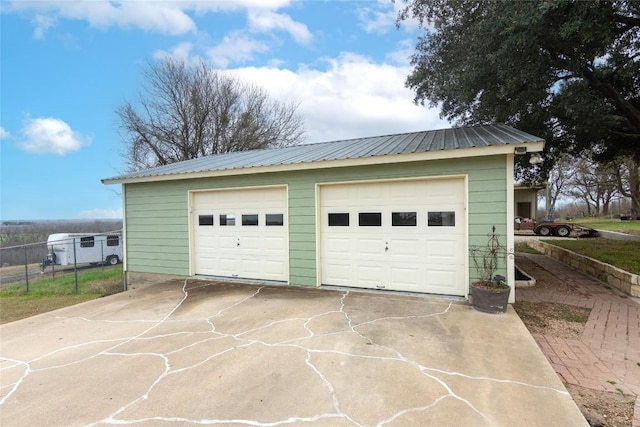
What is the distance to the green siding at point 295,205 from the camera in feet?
16.1

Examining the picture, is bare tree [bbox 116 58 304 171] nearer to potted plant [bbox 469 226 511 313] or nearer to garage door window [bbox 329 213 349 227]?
garage door window [bbox 329 213 349 227]

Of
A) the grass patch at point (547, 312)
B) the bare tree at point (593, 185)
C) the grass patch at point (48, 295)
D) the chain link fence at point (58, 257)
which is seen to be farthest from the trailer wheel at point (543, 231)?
the chain link fence at point (58, 257)

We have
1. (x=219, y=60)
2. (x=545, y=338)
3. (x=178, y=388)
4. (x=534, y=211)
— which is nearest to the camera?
(x=178, y=388)

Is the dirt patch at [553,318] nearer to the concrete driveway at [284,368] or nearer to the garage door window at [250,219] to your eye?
the concrete driveway at [284,368]

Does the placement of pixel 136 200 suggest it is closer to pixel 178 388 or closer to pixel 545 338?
pixel 178 388

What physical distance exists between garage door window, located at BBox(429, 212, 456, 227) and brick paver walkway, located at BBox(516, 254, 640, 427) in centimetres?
198

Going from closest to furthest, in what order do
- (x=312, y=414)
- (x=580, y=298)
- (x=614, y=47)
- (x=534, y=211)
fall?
(x=312, y=414) < (x=580, y=298) < (x=614, y=47) < (x=534, y=211)

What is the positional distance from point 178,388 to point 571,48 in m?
9.16

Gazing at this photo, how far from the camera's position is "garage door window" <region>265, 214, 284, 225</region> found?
21.4 feet

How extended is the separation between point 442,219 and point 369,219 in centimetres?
126

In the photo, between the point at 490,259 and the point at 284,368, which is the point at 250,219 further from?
the point at 490,259

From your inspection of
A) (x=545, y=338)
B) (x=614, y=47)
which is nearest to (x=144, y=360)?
(x=545, y=338)

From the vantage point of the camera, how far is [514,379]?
9.04 ft

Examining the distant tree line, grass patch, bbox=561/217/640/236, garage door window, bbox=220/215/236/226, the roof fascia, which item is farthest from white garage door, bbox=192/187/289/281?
grass patch, bbox=561/217/640/236
